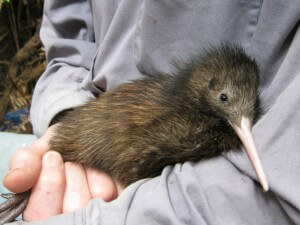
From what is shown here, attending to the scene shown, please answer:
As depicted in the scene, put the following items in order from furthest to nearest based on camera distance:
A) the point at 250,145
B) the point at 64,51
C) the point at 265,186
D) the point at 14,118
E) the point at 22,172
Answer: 1. the point at 14,118
2. the point at 64,51
3. the point at 22,172
4. the point at 250,145
5. the point at 265,186

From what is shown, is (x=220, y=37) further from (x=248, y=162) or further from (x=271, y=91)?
(x=248, y=162)

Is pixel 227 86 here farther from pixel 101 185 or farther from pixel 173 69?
pixel 101 185

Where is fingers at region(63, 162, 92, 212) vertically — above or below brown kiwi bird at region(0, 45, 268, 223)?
below

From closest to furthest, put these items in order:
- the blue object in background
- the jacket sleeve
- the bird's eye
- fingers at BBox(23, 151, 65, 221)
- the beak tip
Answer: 1. the beak tip
2. fingers at BBox(23, 151, 65, 221)
3. the bird's eye
4. the jacket sleeve
5. the blue object in background

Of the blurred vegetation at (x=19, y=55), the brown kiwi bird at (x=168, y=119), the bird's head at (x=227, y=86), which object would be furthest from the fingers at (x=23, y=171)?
the blurred vegetation at (x=19, y=55)

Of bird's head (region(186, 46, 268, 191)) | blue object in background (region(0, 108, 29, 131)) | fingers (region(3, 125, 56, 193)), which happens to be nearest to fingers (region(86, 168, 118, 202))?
fingers (region(3, 125, 56, 193))

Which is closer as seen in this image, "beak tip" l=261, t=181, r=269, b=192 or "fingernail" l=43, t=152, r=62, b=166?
"beak tip" l=261, t=181, r=269, b=192

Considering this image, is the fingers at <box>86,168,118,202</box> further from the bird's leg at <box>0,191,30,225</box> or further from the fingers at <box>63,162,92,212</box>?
the bird's leg at <box>0,191,30,225</box>

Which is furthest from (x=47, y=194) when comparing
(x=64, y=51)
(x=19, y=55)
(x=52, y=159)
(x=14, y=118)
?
(x=19, y=55)
